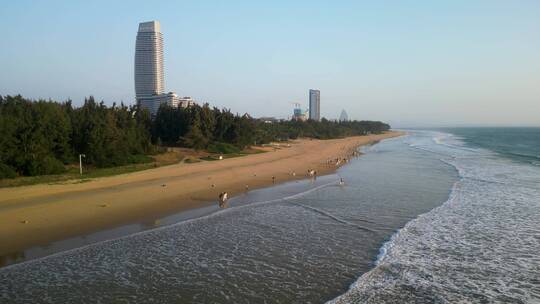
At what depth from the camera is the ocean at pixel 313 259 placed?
953 cm

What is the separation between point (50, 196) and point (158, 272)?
1110 centimetres

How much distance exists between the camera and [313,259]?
11875mm

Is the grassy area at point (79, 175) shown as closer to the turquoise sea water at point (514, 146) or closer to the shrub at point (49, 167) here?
the shrub at point (49, 167)

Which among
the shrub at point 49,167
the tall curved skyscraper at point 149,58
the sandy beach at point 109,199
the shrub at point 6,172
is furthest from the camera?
the tall curved skyscraper at point 149,58

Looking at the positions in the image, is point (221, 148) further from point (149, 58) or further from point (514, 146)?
point (149, 58)

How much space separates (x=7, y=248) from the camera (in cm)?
1207

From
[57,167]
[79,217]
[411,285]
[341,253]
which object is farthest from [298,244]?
[57,167]

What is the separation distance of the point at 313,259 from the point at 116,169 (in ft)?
63.4

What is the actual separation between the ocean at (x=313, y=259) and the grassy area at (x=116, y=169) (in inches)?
391

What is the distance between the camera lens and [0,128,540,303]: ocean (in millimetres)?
9531

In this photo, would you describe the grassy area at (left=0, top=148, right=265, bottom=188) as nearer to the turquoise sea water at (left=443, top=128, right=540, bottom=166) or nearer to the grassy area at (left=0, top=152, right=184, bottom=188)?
the grassy area at (left=0, top=152, right=184, bottom=188)

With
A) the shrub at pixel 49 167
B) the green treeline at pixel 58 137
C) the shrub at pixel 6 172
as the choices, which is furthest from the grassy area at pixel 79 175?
the green treeline at pixel 58 137

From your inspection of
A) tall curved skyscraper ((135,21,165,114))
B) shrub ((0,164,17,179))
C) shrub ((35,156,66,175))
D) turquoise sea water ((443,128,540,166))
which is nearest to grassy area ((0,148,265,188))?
shrub ((0,164,17,179))

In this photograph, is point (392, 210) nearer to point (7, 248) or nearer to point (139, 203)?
point (139, 203)
